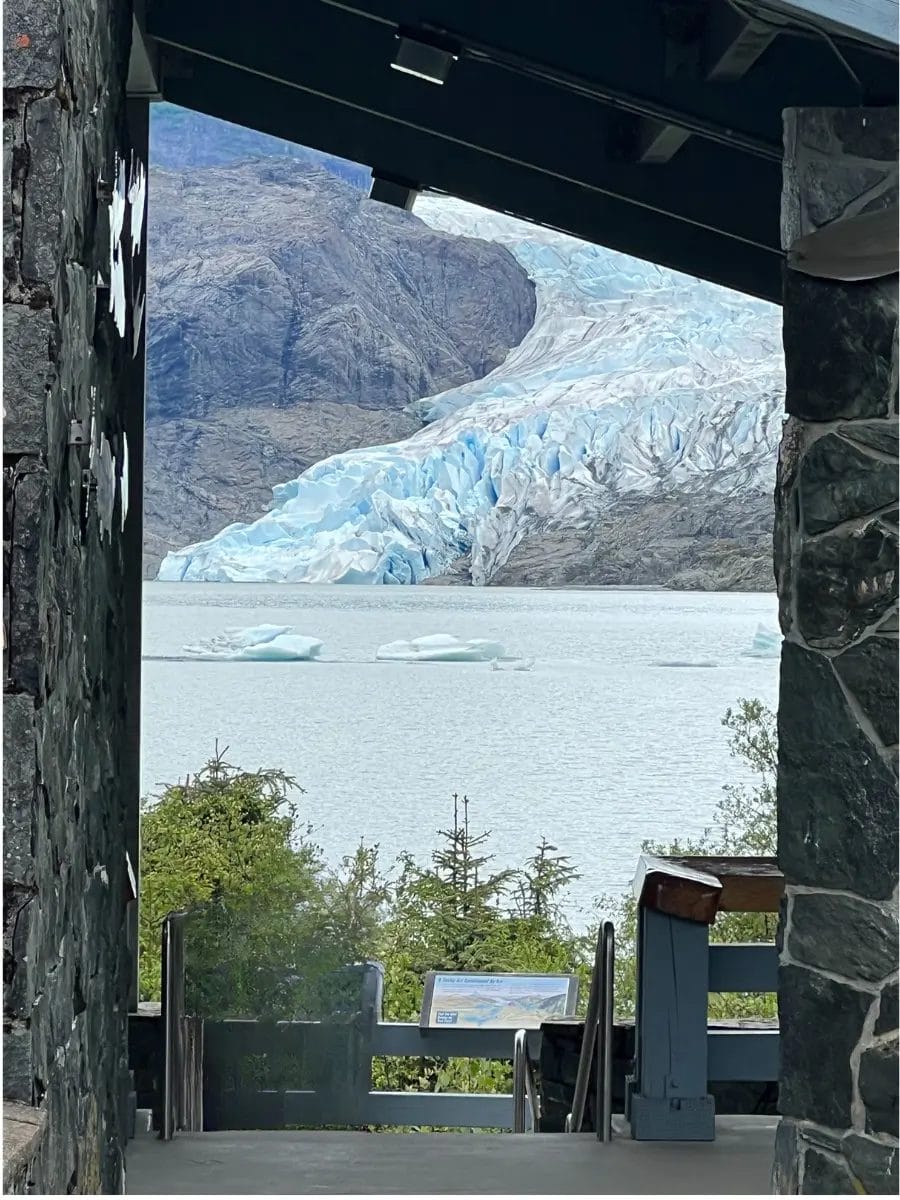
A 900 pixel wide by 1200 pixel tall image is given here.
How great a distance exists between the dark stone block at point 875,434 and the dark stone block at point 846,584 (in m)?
0.13

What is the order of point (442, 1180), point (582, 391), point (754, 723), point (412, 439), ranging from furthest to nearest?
point (412, 439)
point (582, 391)
point (754, 723)
point (442, 1180)

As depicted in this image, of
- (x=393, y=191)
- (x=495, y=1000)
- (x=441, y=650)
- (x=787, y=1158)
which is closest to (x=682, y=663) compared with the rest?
(x=441, y=650)

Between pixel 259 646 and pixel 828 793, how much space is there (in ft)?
45.8

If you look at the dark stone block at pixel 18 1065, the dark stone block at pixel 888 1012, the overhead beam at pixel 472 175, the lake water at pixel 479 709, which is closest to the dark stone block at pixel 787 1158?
the dark stone block at pixel 888 1012

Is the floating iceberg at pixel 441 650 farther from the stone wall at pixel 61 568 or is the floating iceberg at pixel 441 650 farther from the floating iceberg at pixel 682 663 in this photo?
the stone wall at pixel 61 568

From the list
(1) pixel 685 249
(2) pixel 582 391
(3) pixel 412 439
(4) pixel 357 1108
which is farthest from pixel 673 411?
(4) pixel 357 1108

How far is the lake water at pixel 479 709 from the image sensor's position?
47.2 ft

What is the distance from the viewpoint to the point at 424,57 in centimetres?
321

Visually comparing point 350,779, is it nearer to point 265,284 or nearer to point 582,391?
point 582,391

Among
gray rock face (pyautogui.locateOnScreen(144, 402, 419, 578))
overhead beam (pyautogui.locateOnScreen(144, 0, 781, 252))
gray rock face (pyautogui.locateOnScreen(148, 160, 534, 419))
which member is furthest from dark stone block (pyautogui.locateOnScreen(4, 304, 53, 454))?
gray rock face (pyautogui.locateOnScreen(148, 160, 534, 419))

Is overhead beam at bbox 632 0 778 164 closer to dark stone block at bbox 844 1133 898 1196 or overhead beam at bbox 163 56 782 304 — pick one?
overhead beam at bbox 163 56 782 304

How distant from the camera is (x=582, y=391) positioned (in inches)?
573

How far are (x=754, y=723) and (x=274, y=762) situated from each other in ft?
22.1

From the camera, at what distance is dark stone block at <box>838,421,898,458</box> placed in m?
2.18
